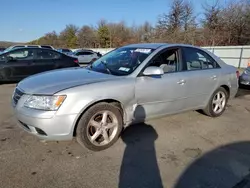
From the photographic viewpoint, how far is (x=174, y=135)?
4215 mm

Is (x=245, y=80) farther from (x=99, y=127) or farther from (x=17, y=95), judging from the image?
(x=17, y=95)

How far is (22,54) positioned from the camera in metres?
9.20

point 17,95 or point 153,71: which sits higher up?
point 153,71

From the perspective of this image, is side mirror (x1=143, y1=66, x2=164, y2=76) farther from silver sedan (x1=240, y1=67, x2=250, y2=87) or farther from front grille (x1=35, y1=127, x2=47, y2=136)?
silver sedan (x1=240, y1=67, x2=250, y2=87)

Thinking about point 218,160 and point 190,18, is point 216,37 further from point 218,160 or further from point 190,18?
point 218,160

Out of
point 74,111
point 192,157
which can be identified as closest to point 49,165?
point 74,111

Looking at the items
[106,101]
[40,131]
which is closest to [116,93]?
[106,101]

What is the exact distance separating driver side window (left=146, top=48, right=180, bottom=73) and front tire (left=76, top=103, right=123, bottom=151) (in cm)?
122

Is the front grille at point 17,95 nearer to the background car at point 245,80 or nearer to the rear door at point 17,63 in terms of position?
the rear door at point 17,63

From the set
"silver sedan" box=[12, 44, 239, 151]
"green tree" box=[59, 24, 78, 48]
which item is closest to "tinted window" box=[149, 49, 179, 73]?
"silver sedan" box=[12, 44, 239, 151]

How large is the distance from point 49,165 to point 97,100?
41.5 inches

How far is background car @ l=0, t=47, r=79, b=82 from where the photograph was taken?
8898mm

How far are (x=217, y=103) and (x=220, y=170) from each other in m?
2.43

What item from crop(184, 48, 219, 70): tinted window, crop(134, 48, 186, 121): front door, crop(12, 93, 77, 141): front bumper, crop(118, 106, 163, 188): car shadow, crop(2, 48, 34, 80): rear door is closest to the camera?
crop(118, 106, 163, 188): car shadow
